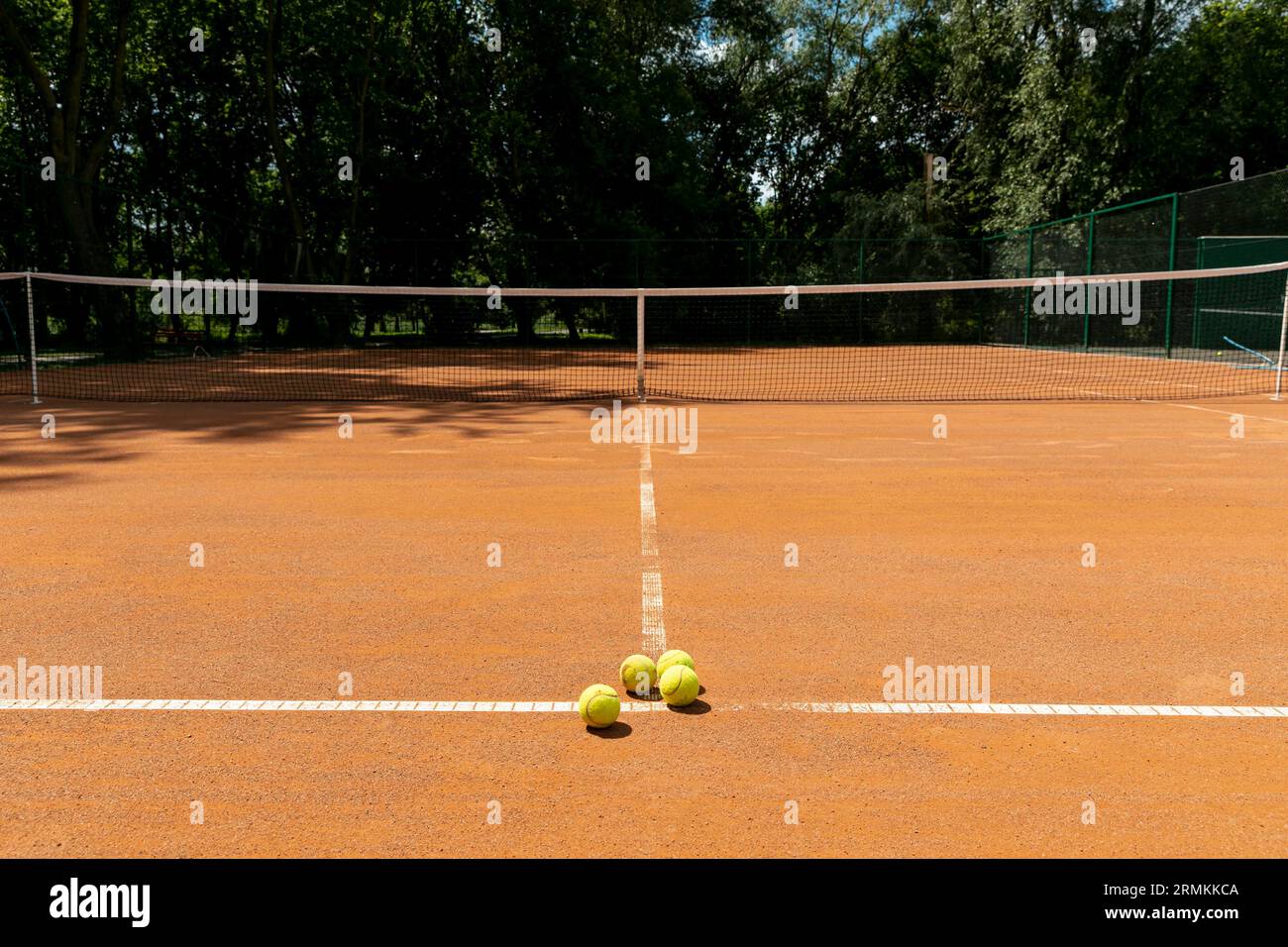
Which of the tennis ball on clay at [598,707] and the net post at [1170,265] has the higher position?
the net post at [1170,265]

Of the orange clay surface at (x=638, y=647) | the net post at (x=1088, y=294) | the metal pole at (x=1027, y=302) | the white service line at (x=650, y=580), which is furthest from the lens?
the metal pole at (x=1027, y=302)

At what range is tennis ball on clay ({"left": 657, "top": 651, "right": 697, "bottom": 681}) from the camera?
14.8ft

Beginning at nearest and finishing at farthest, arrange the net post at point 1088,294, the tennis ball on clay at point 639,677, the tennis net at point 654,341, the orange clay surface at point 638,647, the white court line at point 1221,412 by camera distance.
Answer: the orange clay surface at point 638,647
the tennis ball on clay at point 639,677
the white court line at point 1221,412
the tennis net at point 654,341
the net post at point 1088,294

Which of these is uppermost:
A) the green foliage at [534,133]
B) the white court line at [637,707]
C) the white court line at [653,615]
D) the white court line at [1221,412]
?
the green foliage at [534,133]

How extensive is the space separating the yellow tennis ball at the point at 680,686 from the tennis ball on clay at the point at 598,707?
0.94 feet

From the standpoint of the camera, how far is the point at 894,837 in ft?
10.7

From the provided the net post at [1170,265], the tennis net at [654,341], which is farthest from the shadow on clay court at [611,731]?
the net post at [1170,265]

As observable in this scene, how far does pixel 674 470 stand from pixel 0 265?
31.2 meters

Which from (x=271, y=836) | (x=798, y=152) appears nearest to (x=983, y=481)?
(x=271, y=836)

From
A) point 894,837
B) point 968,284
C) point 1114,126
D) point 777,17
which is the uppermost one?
point 777,17

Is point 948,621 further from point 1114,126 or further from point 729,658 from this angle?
point 1114,126

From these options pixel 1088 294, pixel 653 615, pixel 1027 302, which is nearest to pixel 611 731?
pixel 653 615

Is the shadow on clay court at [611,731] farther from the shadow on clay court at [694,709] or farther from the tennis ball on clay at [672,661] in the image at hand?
the tennis ball on clay at [672,661]

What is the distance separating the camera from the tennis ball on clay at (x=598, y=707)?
4.10 m
